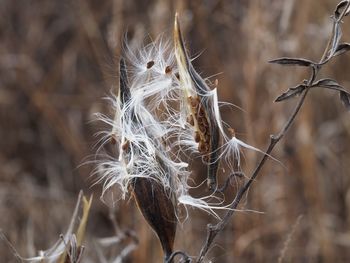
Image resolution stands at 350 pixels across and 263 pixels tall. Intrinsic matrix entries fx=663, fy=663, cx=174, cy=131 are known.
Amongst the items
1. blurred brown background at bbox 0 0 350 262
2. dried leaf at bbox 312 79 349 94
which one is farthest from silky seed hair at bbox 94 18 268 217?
blurred brown background at bbox 0 0 350 262

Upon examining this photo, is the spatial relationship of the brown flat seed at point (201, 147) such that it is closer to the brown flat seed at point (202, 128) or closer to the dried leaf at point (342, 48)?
the brown flat seed at point (202, 128)

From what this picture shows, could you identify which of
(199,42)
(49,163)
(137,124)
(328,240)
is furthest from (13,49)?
(137,124)

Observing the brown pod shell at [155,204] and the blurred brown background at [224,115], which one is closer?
the brown pod shell at [155,204]

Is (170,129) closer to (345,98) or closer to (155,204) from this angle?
(155,204)

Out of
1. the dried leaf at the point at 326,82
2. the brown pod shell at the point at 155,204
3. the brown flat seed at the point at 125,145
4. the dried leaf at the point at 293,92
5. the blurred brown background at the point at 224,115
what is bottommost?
the blurred brown background at the point at 224,115

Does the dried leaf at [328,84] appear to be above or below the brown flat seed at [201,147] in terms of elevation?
above

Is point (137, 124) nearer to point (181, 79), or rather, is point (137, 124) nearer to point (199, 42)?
point (181, 79)

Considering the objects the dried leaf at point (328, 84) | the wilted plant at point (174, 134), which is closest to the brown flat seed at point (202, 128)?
the wilted plant at point (174, 134)
